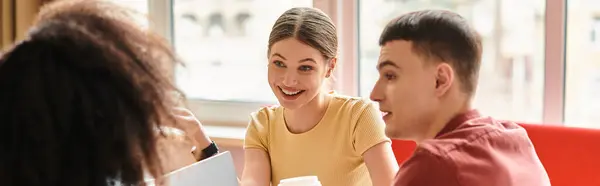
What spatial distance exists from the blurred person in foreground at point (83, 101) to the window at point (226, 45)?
1.87m

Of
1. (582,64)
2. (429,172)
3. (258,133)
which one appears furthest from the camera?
(582,64)

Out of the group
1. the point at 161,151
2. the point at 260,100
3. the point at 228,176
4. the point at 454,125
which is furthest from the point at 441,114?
the point at 260,100

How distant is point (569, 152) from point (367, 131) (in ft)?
1.60

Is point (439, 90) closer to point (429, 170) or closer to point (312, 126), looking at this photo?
point (429, 170)

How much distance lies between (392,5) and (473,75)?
1.23m

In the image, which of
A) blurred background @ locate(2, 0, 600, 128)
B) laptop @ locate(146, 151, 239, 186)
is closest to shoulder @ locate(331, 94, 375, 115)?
blurred background @ locate(2, 0, 600, 128)

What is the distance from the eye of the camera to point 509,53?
221cm

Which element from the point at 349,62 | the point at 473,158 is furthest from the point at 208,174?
the point at 349,62

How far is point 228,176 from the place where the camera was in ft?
4.15

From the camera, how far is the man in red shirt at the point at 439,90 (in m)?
1.06

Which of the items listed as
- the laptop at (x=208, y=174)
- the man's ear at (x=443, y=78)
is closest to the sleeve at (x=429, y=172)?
the man's ear at (x=443, y=78)

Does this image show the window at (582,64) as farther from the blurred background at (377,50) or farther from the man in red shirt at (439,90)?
the man in red shirt at (439,90)

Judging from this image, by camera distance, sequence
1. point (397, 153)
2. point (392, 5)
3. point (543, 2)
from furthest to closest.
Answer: point (392, 5)
point (543, 2)
point (397, 153)

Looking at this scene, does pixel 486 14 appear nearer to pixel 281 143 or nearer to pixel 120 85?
Answer: pixel 281 143
